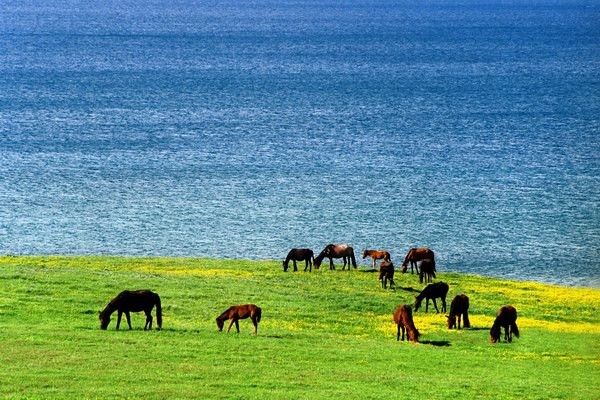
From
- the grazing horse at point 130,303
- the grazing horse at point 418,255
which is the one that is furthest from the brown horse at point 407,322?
the grazing horse at point 418,255

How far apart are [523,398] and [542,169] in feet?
214

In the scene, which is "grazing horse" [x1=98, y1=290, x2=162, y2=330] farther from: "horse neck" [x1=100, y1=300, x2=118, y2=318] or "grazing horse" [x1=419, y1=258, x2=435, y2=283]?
"grazing horse" [x1=419, y1=258, x2=435, y2=283]

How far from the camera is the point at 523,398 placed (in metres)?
27.8

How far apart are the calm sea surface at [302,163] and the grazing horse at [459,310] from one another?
808 inches

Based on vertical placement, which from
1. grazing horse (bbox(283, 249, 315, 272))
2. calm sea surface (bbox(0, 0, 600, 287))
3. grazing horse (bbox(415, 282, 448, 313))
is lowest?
grazing horse (bbox(415, 282, 448, 313))

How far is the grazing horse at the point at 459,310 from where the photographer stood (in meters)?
36.2

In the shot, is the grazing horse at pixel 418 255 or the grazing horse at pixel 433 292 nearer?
the grazing horse at pixel 433 292

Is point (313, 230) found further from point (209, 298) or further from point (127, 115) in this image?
point (127, 115)

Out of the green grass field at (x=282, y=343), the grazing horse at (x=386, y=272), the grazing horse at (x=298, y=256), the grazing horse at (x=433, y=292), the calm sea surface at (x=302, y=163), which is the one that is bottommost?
the green grass field at (x=282, y=343)

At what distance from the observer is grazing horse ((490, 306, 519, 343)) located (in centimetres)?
3462

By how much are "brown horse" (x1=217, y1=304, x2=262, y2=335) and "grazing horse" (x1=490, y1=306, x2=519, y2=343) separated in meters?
7.05

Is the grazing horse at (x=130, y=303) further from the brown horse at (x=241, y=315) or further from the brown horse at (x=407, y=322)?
the brown horse at (x=407, y=322)

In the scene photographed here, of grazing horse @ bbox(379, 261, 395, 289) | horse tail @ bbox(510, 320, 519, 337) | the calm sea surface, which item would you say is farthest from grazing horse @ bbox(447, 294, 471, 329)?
the calm sea surface

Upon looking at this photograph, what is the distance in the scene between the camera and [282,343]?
32469mm
